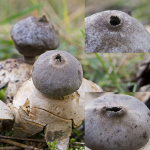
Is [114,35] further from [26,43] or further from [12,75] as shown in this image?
[12,75]

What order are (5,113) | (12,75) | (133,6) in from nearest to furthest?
(5,113) < (12,75) < (133,6)

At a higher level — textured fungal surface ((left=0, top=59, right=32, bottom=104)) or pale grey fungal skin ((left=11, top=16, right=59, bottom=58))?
pale grey fungal skin ((left=11, top=16, right=59, bottom=58))

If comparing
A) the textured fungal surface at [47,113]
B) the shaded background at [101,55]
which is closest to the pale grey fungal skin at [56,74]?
the textured fungal surface at [47,113]

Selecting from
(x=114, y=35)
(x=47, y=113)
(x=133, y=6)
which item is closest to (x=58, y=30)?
(x=133, y=6)

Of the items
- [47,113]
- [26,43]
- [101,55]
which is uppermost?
[26,43]

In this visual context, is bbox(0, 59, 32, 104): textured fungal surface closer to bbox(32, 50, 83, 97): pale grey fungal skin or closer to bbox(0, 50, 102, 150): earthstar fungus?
bbox(0, 50, 102, 150): earthstar fungus

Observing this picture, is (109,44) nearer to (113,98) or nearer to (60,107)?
(113,98)

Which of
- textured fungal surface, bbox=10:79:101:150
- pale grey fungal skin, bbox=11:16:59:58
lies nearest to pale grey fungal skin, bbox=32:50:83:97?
textured fungal surface, bbox=10:79:101:150
